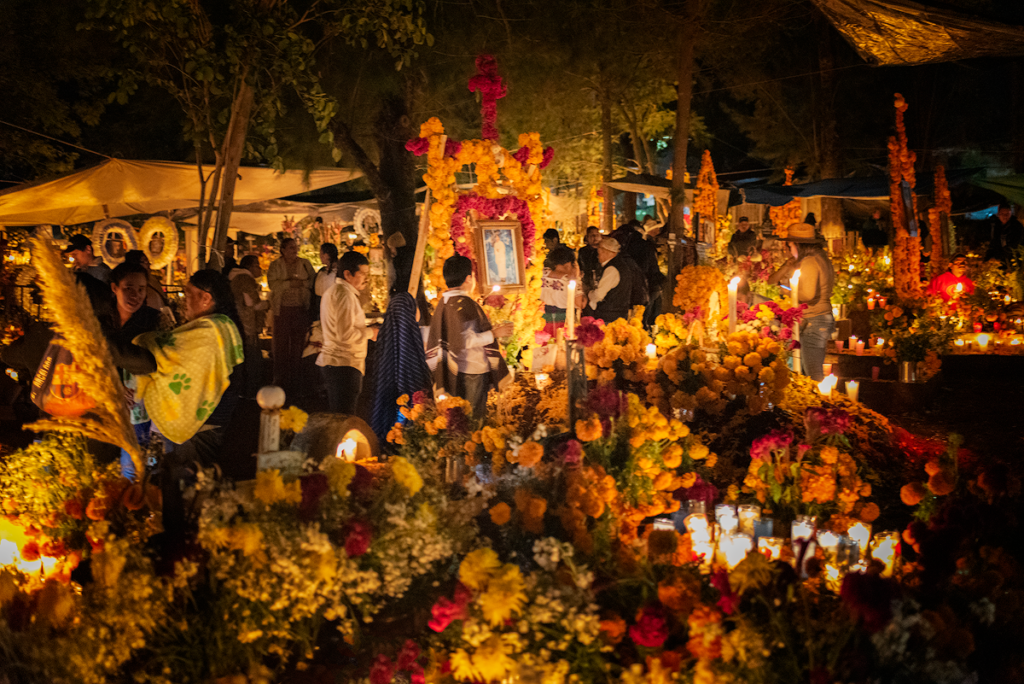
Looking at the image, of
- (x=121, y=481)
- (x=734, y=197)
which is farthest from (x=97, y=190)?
(x=734, y=197)

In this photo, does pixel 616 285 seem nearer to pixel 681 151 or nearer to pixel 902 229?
pixel 681 151

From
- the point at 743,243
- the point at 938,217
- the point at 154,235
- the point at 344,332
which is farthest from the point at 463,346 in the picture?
the point at 938,217

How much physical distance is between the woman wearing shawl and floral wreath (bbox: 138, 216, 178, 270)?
544 centimetres

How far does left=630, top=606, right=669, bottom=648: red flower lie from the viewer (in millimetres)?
3002

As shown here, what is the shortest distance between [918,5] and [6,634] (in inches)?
263

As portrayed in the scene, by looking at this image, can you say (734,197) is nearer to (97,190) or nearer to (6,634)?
(97,190)

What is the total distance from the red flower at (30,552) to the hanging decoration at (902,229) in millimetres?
11462

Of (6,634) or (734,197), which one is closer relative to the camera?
(6,634)

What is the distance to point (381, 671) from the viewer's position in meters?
3.18

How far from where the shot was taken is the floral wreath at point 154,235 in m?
10.9

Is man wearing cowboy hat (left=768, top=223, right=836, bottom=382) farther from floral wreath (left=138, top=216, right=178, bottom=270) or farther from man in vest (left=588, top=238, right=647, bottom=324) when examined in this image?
floral wreath (left=138, top=216, right=178, bottom=270)

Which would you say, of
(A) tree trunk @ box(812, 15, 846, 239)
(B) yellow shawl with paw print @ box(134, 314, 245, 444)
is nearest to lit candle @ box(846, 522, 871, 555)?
(B) yellow shawl with paw print @ box(134, 314, 245, 444)

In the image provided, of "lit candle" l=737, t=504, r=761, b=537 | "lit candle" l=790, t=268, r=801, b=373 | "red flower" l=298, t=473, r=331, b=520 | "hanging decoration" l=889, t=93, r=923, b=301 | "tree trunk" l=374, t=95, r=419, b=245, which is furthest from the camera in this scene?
"tree trunk" l=374, t=95, r=419, b=245

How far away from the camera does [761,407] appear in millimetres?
5688
